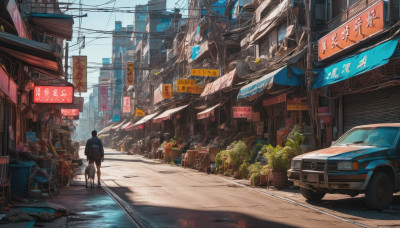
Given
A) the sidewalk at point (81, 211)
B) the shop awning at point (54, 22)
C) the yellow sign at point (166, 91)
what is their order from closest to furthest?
1. the sidewalk at point (81, 211)
2. the shop awning at point (54, 22)
3. the yellow sign at point (166, 91)

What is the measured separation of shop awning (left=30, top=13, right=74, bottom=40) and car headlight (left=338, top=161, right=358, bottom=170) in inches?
497

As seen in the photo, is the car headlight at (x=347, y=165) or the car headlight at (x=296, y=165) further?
the car headlight at (x=296, y=165)

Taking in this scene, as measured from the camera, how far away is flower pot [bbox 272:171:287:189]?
48.1 ft

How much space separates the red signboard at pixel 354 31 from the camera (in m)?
13.3

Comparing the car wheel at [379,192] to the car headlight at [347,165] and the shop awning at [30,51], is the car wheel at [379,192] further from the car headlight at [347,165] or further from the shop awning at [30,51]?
the shop awning at [30,51]

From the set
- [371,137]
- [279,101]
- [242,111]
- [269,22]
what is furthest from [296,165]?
[269,22]

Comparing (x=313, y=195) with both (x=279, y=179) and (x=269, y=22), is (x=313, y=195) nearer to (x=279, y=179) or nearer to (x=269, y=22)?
(x=279, y=179)

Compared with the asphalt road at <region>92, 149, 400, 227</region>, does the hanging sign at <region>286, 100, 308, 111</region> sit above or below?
above

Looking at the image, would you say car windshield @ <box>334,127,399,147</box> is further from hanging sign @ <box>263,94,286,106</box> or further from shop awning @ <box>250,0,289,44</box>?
shop awning @ <box>250,0,289,44</box>

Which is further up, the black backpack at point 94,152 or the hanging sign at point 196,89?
the hanging sign at point 196,89

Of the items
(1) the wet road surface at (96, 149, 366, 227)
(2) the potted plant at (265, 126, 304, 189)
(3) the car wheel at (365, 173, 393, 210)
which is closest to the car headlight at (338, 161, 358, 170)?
(3) the car wheel at (365, 173, 393, 210)

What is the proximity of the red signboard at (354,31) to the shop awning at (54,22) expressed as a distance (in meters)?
10.2

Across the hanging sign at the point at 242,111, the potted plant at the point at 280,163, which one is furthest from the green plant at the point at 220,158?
the potted plant at the point at 280,163

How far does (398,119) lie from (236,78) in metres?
10.6
